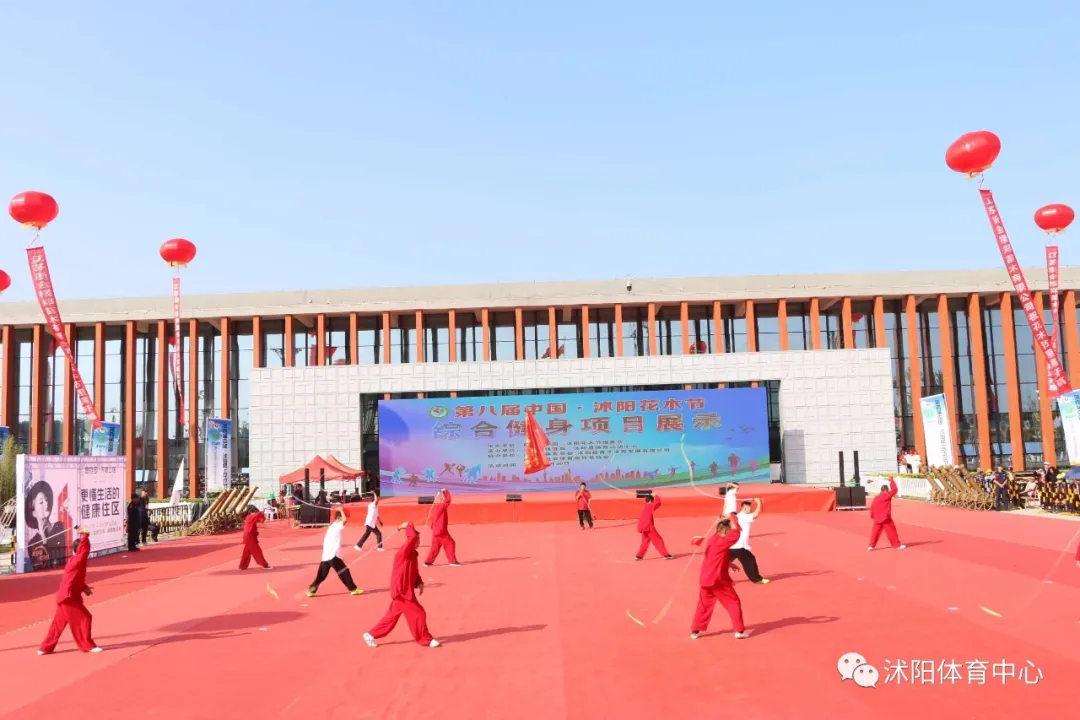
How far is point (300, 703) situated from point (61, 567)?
13.6 metres

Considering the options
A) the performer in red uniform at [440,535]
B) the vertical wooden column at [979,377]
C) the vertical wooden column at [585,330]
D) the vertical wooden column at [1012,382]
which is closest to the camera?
the performer in red uniform at [440,535]

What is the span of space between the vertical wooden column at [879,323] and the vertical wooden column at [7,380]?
150ft

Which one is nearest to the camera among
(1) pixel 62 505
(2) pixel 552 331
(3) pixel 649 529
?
(3) pixel 649 529

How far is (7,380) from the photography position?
4534cm

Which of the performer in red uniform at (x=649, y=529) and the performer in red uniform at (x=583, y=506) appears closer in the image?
the performer in red uniform at (x=649, y=529)

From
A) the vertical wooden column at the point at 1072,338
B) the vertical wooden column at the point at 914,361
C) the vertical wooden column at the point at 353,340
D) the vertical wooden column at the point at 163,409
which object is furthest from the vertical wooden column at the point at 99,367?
the vertical wooden column at the point at 1072,338

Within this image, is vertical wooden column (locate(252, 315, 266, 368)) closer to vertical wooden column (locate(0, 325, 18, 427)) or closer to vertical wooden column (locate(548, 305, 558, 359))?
vertical wooden column (locate(0, 325, 18, 427))

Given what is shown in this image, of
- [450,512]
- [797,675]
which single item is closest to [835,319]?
[450,512]

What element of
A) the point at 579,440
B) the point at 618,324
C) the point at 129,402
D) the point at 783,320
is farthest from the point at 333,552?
the point at 129,402

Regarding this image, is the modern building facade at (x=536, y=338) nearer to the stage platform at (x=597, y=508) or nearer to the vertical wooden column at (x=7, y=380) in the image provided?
the vertical wooden column at (x=7, y=380)

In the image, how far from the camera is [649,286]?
4331 centimetres

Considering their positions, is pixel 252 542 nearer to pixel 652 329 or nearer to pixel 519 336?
pixel 519 336

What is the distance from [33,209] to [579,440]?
2078 centimetres

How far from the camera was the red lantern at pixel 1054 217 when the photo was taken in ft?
93.8
